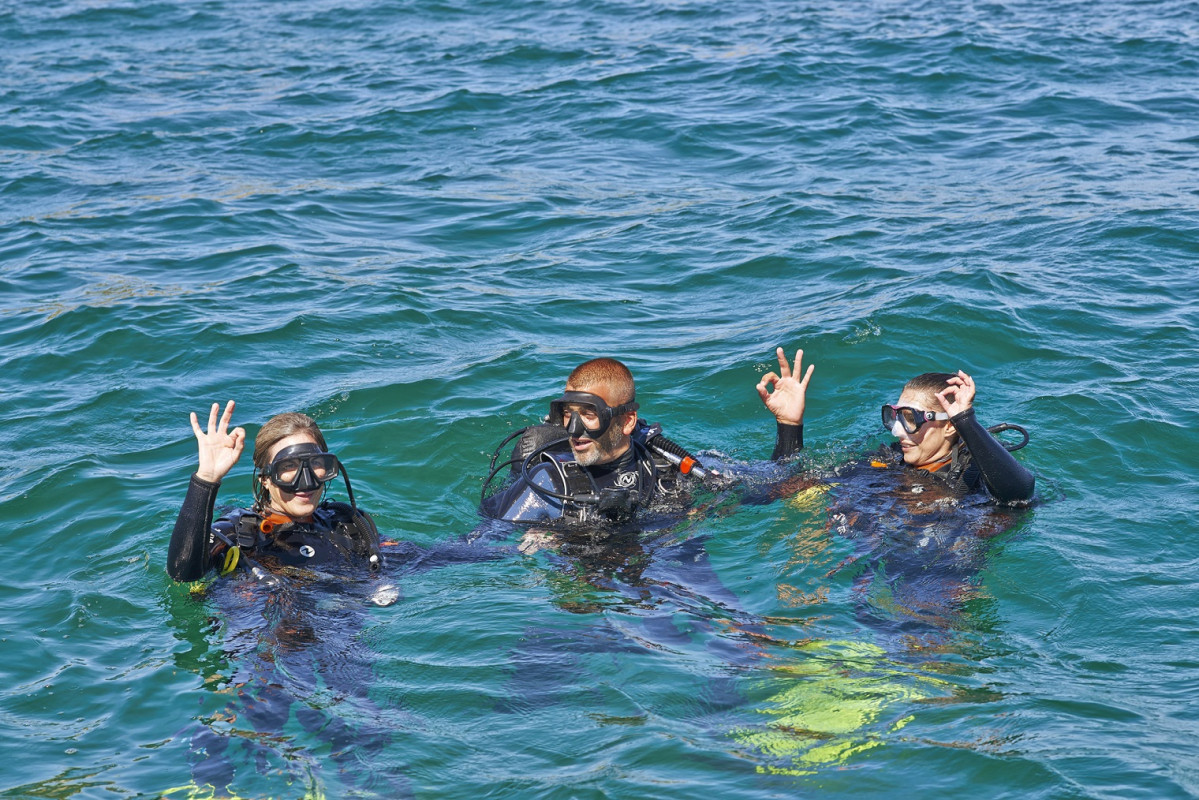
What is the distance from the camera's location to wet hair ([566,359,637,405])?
614 centimetres

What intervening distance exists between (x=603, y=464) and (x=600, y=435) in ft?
0.70

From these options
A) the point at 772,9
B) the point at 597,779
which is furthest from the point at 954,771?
the point at 772,9

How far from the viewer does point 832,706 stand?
181 inches

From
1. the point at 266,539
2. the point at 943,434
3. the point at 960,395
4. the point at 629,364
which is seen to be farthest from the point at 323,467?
the point at 629,364

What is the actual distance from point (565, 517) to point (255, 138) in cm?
1005

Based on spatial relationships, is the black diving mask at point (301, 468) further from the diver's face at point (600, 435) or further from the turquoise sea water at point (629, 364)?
the diver's face at point (600, 435)

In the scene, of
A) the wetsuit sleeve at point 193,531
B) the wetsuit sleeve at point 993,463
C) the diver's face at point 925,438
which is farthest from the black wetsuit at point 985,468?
the wetsuit sleeve at point 193,531

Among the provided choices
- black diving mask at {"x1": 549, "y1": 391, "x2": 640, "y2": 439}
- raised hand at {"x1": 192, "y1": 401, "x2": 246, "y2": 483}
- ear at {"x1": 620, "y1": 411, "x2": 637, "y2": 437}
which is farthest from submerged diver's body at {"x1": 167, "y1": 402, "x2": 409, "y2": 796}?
ear at {"x1": 620, "y1": 411, "x2": 637, "y2": 437}

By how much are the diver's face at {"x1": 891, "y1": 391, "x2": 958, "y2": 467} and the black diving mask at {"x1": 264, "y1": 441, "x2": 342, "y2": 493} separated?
292 centimetres

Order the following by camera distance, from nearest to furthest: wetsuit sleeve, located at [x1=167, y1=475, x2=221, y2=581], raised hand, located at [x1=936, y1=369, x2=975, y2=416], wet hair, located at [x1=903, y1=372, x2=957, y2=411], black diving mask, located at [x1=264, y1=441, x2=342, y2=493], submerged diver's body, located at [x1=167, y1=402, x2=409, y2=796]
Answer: submerged diver's body, located at [x1=167, y1=402, x2=409, y2=796]
wetsuit sleeve, located at [x1=167, y1=475, x2=221, y2=581]
black diving mask, located at [x1=264, y1=441, x2=342, y2=493]
raised hand, located at [x1=936, y1=369, x2=975, y2=416]
wet hair, located at [x1=903, y1=372, x2=957, y2=411]

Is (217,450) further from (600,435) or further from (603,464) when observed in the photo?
(603,464)

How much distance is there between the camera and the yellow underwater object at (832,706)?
433cm

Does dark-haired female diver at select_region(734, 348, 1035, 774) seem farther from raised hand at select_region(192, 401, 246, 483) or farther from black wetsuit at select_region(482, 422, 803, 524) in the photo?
raised hand at select_region(192, 401, 246, 483)

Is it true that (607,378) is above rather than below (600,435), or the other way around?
above
